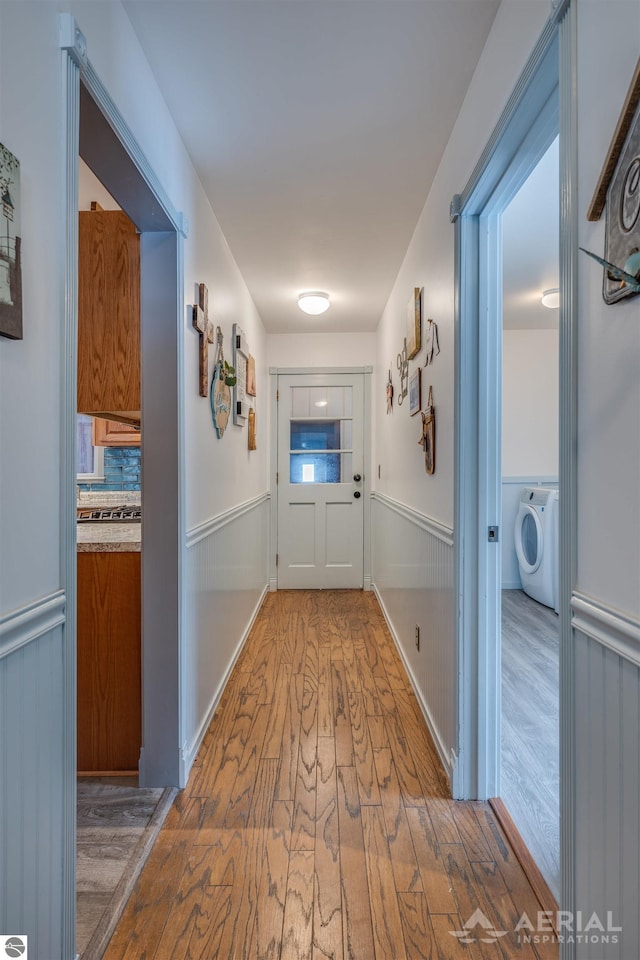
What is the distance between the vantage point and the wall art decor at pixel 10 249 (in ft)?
2.71

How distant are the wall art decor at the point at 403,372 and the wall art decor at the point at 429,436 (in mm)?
604

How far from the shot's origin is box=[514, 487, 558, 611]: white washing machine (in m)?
3.97

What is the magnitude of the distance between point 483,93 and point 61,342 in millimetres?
1388

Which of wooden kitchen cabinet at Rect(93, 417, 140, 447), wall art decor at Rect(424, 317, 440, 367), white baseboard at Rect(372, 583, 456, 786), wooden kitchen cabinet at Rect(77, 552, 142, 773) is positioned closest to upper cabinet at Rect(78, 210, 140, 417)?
wooden kitchen cabinet at Rect(77, 552, 142, 773)

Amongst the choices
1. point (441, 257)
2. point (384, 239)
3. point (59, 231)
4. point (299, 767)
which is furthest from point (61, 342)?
point (384, 239)

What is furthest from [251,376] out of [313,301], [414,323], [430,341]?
[430,341]

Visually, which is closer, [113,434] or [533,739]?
[533,739]

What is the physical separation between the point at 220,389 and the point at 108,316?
2.11 ft

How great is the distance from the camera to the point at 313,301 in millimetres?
3564

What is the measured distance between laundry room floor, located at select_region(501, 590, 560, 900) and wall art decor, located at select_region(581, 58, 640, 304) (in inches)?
60.6

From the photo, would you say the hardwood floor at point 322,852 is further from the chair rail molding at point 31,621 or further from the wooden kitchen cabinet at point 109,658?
the chair rail molding at point 31,621

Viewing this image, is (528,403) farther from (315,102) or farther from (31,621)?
(31,621)

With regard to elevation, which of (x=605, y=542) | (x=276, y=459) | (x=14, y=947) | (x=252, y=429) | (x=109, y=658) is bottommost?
(x=14, y=947)

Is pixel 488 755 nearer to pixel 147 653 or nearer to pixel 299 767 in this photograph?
pixel 299 767
